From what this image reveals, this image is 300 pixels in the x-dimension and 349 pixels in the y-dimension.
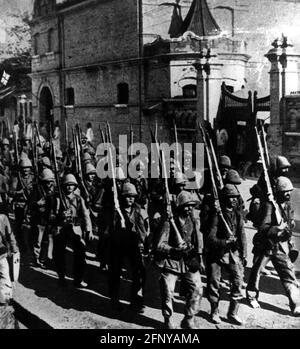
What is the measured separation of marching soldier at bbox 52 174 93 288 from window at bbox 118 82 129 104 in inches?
659

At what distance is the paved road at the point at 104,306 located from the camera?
665 centimetres

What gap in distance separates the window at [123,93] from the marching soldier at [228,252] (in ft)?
60.7

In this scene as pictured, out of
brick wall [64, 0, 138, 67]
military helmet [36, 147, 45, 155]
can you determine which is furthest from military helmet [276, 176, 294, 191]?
brick wall [64, 0, 138, 67]

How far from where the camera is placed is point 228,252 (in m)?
6.56

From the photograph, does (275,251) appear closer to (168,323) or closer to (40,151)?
(168,323)

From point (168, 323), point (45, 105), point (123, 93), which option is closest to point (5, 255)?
point (168, 323)

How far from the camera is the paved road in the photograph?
21.8ft

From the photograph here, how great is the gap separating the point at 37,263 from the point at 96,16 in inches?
745

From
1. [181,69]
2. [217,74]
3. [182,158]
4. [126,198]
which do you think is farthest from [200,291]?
[181,69]

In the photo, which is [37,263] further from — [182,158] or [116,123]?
[116,123]

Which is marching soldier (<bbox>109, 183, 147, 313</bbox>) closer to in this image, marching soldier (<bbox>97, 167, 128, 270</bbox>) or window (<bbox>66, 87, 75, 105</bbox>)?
marching soldier (<bbox>97, 167, 128, 270</bbox>)

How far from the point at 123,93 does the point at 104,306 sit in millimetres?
18602

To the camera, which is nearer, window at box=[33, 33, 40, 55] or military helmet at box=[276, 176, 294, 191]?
military helmet at box=[276, 176, 294, 191]

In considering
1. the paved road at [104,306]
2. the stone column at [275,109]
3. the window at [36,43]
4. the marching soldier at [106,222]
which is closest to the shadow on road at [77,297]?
the paved road at [104,306]
